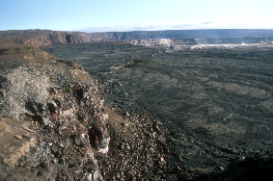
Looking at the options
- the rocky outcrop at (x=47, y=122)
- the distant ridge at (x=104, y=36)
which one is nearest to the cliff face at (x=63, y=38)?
the distant ridge at (x=104, y=36)

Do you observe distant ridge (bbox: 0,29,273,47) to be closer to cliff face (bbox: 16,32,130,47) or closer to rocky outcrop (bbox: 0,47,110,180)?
cliff face (bbox: 16,32,130,47)

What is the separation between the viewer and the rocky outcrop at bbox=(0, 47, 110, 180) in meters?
4.46

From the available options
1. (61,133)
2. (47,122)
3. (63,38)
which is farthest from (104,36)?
(61,133)

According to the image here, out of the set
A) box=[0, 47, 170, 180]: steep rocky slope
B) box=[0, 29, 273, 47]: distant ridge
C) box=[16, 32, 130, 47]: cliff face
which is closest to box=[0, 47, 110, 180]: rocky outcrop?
box=[0, 47, 170, 180]: steep rocky slope

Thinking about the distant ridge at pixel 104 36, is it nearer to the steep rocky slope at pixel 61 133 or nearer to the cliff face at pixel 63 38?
the cliff face at pixel 63 38

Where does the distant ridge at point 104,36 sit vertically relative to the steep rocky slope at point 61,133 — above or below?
above

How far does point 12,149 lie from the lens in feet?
13.9

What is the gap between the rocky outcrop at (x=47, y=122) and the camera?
4465mm

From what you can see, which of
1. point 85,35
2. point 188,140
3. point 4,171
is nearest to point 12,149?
point 4,171

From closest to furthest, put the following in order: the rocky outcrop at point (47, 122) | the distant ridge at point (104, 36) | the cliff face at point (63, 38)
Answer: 1. the rocky outcrop at point (47, 122)
2. the cliff face at point (63, 38)
3. the distant ridge at point (104, 36)

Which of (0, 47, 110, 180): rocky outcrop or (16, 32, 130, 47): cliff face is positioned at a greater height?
(16, 32, 130, 47): cliff face

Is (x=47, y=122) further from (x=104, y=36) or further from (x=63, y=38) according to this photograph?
(x=104, y=36)

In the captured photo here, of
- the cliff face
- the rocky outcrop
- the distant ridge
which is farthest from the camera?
the distant ridge

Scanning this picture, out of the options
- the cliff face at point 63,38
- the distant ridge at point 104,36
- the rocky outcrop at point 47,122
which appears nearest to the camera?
the rocky outcrop at point 47,122
